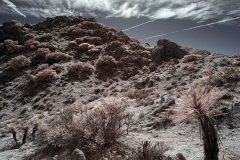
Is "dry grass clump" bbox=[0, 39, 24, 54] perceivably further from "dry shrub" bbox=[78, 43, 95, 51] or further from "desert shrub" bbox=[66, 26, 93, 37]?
"dry shrub" bbox=[78, 43, 95, 51]

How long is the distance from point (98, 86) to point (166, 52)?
515 inches

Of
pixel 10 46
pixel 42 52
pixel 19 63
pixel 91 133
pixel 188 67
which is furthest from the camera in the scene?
pixel 10 46

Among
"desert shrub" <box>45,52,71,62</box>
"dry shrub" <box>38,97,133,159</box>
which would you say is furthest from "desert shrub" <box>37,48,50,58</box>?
"dry shrub" <box>38,97,133,159</box>

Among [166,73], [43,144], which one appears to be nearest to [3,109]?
[43,144]

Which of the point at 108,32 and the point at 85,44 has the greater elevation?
the point at 108,32

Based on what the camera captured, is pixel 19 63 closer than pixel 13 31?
Yes

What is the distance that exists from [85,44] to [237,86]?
29362 mm

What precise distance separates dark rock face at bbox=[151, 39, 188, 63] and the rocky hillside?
149mm

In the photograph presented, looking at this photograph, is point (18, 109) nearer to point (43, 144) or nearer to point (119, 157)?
point (43, 144)

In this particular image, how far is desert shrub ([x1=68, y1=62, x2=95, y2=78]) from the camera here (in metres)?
30.4

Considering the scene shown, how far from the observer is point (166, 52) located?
3541cm

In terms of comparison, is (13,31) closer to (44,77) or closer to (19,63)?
(19,63)

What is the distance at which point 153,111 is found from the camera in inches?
516

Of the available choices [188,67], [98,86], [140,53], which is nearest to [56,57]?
[98,86]
